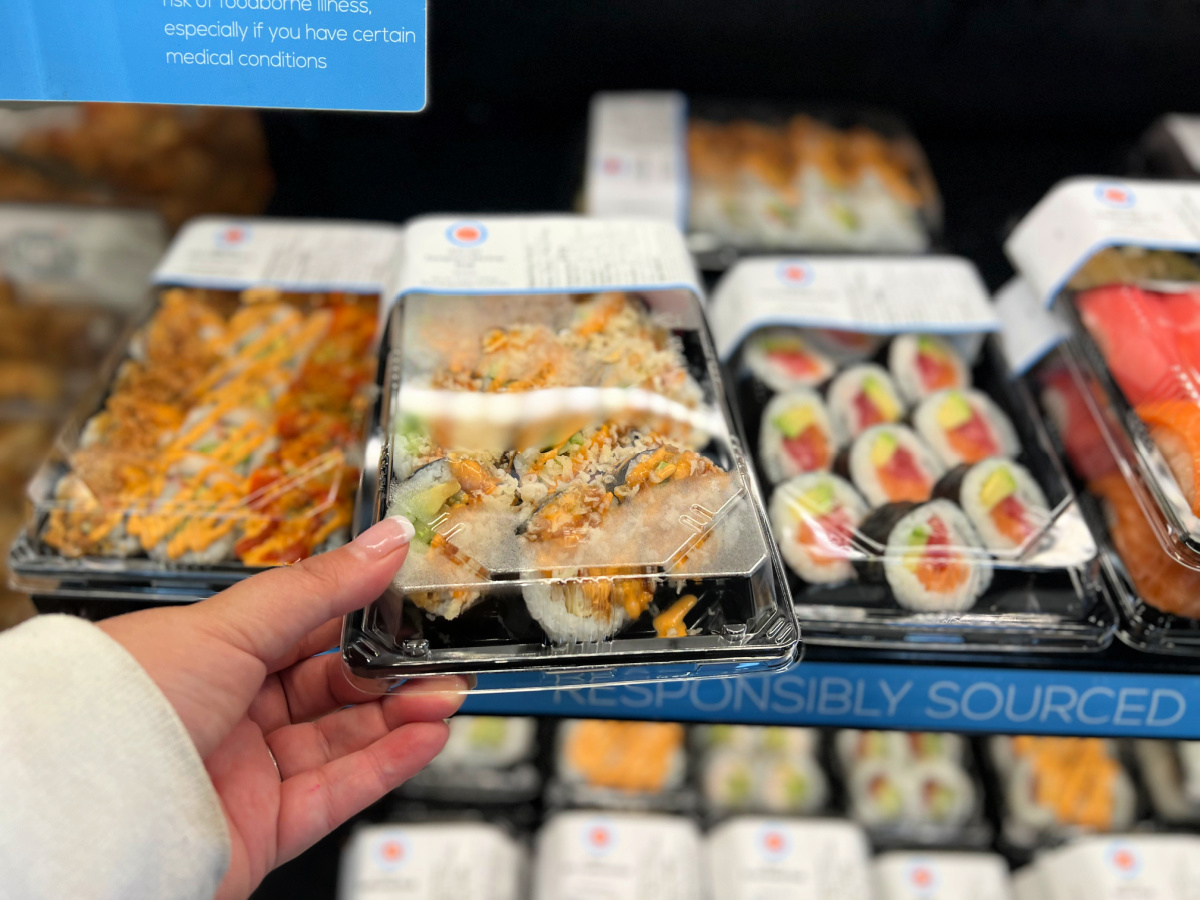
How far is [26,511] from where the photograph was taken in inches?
43.4

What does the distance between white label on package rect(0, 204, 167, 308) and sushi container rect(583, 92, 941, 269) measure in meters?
0.82

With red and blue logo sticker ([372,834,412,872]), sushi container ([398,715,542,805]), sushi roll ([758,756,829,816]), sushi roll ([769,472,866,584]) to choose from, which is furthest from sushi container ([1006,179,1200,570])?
red and blue logo sticker ([372,834,412,872])

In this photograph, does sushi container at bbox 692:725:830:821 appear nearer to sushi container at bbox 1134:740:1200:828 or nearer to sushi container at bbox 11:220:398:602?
sushi container at bbox 1134:740:1200:828

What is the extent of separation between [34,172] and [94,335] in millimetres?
288

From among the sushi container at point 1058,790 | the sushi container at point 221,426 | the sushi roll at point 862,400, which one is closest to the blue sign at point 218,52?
the sushi container at point 221,426

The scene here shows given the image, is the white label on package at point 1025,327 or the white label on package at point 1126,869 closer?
the white label on package at point 1025,327

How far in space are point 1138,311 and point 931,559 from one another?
43cm

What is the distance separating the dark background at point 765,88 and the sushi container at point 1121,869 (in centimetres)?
100

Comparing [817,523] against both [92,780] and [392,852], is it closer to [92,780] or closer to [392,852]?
[92,780]

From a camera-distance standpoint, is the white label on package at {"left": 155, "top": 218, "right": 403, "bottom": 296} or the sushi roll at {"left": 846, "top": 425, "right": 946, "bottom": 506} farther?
the white label on package at {"left": 155, "top": 218, "right": 403, "bottom": 296}

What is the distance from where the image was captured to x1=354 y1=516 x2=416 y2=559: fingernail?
829 millimetres

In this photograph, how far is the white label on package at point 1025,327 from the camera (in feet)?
4.25

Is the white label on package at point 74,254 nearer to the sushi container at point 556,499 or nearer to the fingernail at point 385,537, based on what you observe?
Result: the sushi container at point 556,499

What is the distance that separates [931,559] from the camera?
1071mm
